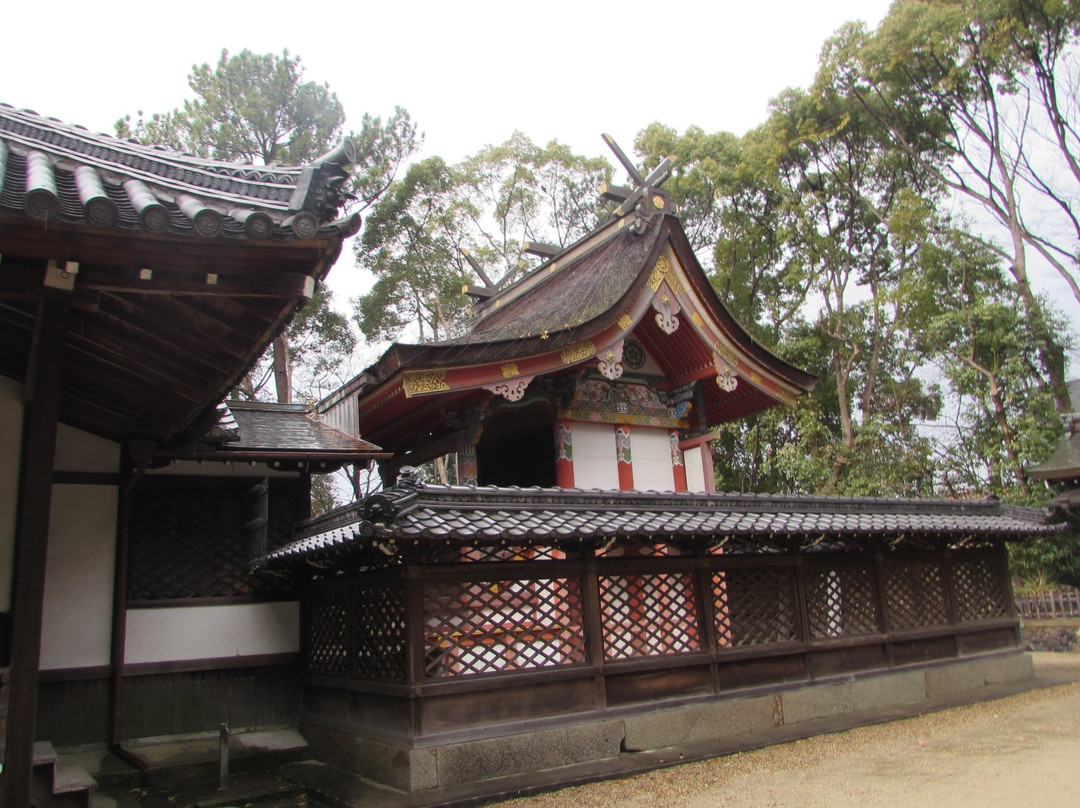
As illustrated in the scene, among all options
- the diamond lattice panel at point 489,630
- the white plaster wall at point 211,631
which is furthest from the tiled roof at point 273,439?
the diamond lattice panel at point 489,630

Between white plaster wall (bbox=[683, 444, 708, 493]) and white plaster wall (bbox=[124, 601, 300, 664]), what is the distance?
5818 millimetres

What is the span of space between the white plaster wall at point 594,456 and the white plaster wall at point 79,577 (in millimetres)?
5608

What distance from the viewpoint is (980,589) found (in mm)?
11109

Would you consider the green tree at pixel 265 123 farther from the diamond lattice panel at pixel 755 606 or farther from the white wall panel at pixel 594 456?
the diamond lattice panel at pixel 755 606

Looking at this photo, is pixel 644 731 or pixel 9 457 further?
pixel 644 731

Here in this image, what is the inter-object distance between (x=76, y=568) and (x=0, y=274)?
5.18 m

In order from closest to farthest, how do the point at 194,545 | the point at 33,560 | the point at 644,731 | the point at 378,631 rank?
the point at 33,560 < the point at 378,631 < the point at 644,731 < the point at 194,545

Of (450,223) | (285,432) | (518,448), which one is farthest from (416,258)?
(285,432)

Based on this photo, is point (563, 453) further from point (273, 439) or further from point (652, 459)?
point (273, 439)

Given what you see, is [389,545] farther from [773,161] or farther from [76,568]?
[773,161]

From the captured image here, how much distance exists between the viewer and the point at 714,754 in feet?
24.2

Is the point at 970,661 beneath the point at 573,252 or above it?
beneath

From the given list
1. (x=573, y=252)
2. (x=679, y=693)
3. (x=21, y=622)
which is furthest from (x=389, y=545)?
(x=573, y=252)

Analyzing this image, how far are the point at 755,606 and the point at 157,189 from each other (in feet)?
23.7
